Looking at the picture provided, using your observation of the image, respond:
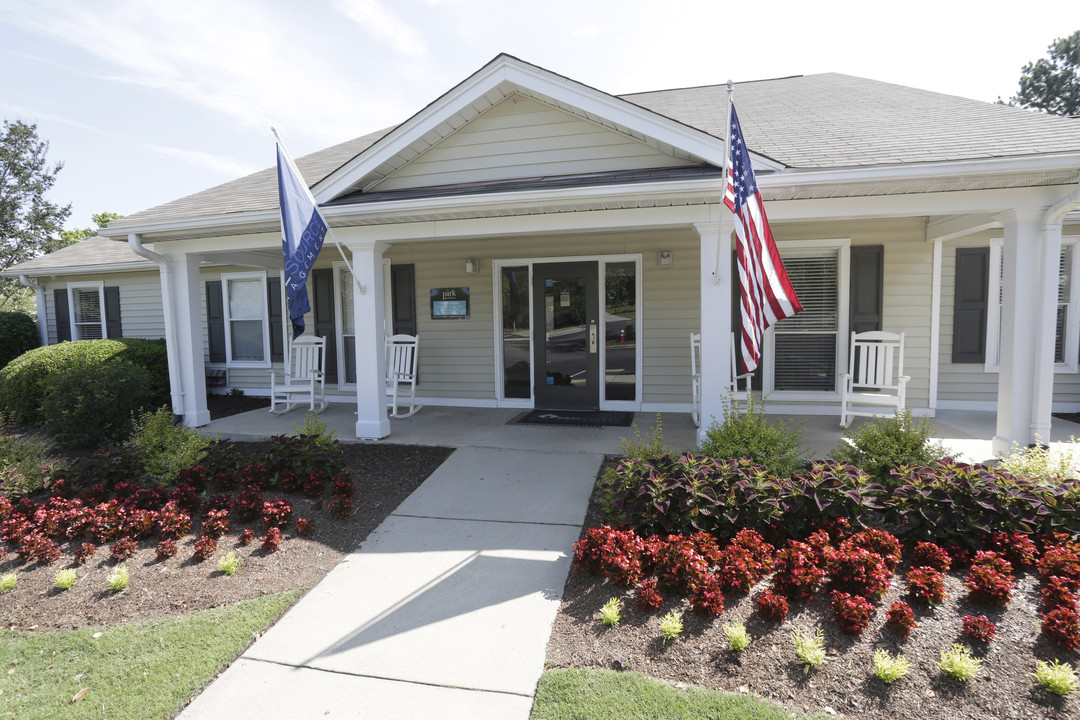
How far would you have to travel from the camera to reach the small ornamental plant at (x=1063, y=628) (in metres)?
2.33

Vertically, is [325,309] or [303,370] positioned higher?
[325,309]

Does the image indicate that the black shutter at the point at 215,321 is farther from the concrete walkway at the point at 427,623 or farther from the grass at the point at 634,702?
the grass at the point at 634,702

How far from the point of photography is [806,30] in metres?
5.88

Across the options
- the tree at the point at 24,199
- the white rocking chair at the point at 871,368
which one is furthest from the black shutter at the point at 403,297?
the tree at the point at 24,199

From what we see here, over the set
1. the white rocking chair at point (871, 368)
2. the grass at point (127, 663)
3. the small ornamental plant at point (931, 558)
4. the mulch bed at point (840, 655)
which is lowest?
the grass at point (127, 663)

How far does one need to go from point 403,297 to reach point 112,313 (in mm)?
6733

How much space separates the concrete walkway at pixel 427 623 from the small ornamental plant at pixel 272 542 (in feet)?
1.66

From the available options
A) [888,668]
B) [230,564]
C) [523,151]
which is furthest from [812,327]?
[230,564]

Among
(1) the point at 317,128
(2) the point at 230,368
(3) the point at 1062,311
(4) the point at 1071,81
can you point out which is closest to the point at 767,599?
(3) the point at 1062,311

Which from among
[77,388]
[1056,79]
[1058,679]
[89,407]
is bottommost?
[1058,679]

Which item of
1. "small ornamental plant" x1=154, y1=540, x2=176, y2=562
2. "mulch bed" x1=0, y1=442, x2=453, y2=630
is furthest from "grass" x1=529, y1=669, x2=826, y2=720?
"small ornamental plant" x1=154, y1=540, x2=176, y2=562

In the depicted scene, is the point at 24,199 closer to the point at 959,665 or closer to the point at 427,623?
the point at 427,623

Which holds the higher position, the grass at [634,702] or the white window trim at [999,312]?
the white window trim at [999,312]

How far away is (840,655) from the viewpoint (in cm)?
242
